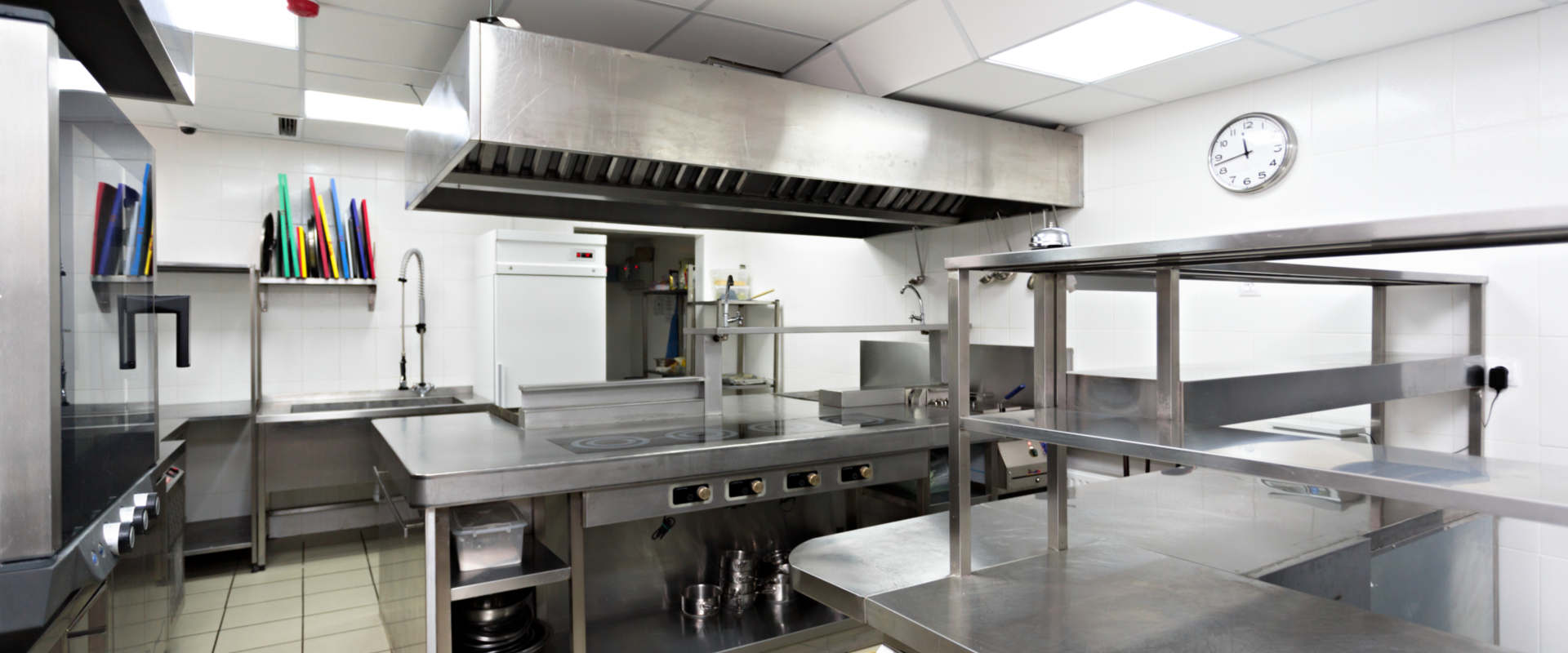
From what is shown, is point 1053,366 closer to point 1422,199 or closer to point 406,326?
point 1422,199

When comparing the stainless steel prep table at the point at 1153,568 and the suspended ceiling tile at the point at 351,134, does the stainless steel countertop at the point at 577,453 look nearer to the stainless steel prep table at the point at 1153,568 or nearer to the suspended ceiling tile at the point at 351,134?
the stainless steel prep table at the point at 1153,568

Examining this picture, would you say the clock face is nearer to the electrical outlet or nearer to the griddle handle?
the electrical outlet

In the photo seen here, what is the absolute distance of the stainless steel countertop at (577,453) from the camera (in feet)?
6.89

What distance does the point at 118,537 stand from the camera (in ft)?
4.08

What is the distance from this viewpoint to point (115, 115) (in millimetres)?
1386

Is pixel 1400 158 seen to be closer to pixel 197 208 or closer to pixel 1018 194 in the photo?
pixel 1018 194

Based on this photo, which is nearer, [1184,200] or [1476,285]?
[1476,285]

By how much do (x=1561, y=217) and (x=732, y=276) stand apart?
508cm

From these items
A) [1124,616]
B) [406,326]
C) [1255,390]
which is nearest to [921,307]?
[1255,390]

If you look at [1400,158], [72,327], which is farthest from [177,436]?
[1400,158]

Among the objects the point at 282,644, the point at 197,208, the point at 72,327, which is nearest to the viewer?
the point at 72,327

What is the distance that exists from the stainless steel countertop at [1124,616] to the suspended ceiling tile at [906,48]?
1.98 meters

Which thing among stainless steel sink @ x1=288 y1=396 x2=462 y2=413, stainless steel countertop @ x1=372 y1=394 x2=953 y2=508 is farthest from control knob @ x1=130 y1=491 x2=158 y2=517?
stainless steel sink @ x1=288 y1=396 x2=462 y2=413

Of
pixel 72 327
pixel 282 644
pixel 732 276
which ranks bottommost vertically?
pixel 282 644
